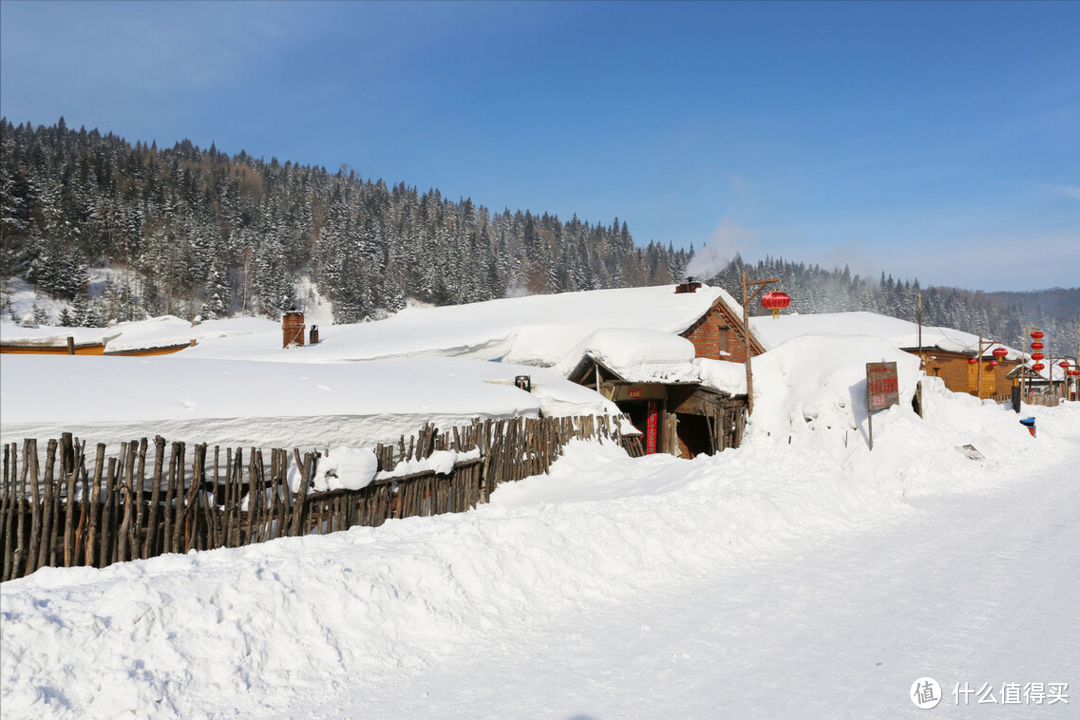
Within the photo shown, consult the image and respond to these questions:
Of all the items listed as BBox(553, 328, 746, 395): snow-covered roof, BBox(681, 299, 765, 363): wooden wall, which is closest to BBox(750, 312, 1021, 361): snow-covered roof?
BBox(681, 299, 765, 363): wooden wall

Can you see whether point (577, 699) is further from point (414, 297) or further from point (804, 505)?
point (414, 297)

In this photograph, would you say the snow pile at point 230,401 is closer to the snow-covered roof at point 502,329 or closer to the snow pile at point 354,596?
the snow pile at point 354,596

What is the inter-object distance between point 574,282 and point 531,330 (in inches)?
2634

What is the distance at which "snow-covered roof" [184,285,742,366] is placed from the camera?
2039cm

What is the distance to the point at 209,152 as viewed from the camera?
14012 centimetres

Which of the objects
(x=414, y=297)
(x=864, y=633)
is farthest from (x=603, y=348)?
(x=414, y=297)

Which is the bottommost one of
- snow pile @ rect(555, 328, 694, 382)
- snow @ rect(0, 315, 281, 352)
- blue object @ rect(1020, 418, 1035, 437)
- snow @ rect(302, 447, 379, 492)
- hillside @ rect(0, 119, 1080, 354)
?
blue object @ rect(1020, 418, 1035, 437)

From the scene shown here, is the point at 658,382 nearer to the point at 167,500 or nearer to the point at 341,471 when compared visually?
the point at 341,471

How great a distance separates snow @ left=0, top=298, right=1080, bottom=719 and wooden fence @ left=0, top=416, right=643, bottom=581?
10.2 inches

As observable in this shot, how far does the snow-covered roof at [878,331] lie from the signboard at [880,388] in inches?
788

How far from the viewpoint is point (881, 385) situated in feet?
52.1

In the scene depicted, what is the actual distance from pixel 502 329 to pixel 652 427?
6.22 metres

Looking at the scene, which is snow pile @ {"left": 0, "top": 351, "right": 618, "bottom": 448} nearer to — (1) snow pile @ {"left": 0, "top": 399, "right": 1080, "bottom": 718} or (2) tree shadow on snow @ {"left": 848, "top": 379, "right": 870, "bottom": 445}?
(1) snow pile @ {"left": 0, "top": 399, "right": 1080, "bottom": 718}

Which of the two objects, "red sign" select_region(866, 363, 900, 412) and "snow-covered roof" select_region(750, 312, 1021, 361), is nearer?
"red sign" select_region(866, 363, 900, 412)
